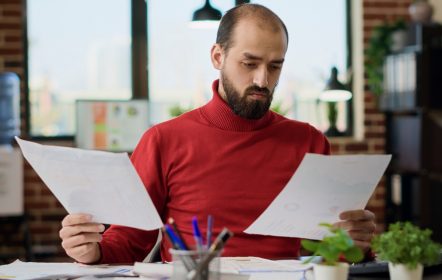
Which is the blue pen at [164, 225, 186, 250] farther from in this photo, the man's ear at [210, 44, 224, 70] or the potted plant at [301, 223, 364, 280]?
the man's ear at [210, 44, 224, 70]

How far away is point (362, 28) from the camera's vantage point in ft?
17.6

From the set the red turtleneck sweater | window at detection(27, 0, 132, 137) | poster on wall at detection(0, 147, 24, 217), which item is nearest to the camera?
the red turtleneck sweater

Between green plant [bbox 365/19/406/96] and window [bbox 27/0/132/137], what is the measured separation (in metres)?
1.64

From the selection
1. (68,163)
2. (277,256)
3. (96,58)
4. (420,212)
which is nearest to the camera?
(68,163)

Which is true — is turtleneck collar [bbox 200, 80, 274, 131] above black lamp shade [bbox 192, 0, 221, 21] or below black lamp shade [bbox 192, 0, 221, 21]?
below

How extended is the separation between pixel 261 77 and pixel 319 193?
1.48ft

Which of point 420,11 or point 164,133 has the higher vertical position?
point 420,11

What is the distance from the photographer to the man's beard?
6.46ft

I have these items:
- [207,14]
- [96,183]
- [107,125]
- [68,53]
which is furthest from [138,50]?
[96,183]

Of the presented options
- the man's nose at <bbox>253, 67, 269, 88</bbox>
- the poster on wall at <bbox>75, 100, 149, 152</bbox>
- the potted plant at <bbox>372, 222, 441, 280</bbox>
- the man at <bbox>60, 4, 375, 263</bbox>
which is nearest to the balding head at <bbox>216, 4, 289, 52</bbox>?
the man at <bbox>60, 4, 375, 263</bbox>

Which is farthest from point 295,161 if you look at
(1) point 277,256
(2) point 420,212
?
(2) point 420,212

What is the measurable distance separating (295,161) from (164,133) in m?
0.35

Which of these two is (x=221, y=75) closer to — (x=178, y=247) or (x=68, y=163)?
(x=68, y=163)

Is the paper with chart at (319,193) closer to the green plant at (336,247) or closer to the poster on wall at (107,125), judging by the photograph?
the green plant at (336,247)
